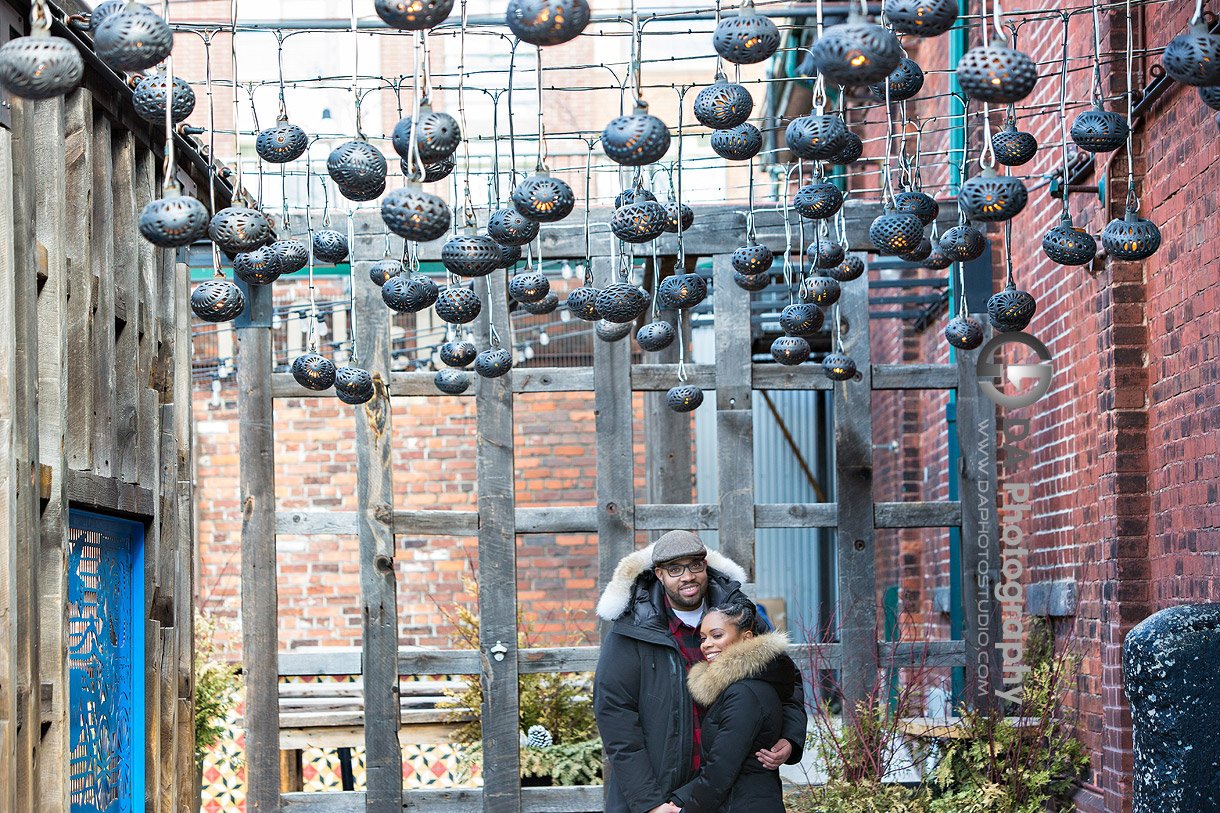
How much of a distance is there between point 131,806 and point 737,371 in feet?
9.94

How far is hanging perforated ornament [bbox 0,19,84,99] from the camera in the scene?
2359 mm

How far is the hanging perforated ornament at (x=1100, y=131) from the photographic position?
3.28 metres

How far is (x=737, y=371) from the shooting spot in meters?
5.66

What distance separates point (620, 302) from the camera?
3.89m

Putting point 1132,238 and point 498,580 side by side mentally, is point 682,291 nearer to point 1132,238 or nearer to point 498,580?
point 1132,238

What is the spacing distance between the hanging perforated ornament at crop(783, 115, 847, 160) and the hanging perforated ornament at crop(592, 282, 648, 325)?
3.02 feet

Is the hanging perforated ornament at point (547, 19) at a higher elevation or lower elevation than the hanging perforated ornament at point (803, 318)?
higher

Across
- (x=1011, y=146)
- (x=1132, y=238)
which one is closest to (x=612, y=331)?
(x=1011, y=146)

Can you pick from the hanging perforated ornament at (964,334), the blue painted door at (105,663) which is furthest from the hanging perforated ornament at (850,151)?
the blue painted door at (105,663)

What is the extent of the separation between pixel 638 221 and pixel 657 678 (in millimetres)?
1539

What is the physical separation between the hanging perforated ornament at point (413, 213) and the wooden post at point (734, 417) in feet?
10.1

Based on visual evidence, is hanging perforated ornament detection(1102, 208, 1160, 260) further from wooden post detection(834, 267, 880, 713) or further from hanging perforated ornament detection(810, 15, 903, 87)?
wooden post detection(834, 267, 880, 713)

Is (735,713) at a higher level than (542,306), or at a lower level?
lower

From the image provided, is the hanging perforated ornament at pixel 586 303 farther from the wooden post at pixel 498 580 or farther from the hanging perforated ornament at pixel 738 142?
the wooden post at pixel 498 580
